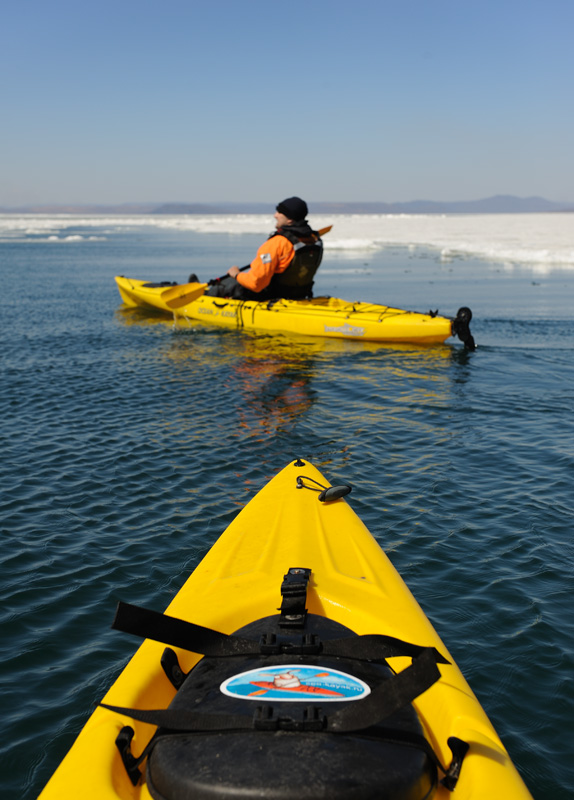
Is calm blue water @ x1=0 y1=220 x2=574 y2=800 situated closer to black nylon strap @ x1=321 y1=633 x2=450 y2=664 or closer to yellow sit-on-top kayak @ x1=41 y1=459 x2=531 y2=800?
yellow sit-on-top kayak @ x1=41 y1=459 x2=531 y2=800

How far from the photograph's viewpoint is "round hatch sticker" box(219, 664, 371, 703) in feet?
6.57

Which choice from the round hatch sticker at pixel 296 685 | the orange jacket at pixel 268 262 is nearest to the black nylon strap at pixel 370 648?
the round hatch sticker at pixel 296 685

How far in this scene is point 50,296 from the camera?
58.9 ft

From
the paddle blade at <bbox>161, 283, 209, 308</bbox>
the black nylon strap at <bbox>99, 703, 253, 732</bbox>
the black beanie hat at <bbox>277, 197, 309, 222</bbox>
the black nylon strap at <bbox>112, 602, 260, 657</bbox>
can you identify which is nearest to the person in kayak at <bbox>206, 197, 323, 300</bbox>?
the black beanie hat at <bbox>277, 197, 309, 222</bbox>

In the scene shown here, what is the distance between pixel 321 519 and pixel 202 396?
489 centimetres

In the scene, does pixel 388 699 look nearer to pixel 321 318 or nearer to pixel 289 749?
pixel 289 749

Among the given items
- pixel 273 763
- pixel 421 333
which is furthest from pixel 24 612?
pixel 421 333

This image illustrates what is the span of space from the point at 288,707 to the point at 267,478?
3.81 metres

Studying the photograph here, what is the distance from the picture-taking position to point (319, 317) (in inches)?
448

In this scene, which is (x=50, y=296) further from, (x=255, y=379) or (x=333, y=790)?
(x=333, y=790)

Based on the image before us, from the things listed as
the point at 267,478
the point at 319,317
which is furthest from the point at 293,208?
the point at 267,478

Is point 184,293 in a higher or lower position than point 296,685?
higher

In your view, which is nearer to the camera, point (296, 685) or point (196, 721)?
point (196, 721)

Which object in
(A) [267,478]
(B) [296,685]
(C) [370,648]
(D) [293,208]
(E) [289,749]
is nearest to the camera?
(E) [289,749]
